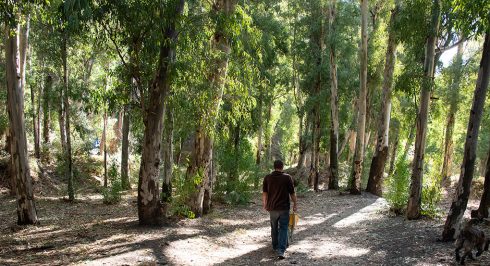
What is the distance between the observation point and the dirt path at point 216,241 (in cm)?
748

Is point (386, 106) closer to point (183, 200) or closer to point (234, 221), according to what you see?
point (234, 221)

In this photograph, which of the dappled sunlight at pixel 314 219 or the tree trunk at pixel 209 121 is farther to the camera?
the dappled sunlight at pixel 314 219

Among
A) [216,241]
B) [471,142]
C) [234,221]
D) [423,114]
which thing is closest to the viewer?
[471,142]

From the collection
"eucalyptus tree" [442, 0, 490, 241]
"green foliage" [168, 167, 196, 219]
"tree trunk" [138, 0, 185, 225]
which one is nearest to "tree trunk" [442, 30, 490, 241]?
"eucalyptus tree" [442, 0, 490, 241]

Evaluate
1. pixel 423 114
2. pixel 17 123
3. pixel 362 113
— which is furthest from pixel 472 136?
pixel 17 123

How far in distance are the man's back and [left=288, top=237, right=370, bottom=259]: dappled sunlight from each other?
1548mm

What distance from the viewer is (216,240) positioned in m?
9.45

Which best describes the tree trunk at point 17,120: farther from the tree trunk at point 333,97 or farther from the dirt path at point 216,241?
the tree trunk at point 333,97

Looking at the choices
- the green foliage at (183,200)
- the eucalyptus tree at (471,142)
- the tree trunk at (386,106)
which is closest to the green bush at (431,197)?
the eucalyptus tree at (471,142)

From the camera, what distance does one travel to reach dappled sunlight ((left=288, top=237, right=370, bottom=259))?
8.37 m

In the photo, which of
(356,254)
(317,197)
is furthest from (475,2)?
(317,197)

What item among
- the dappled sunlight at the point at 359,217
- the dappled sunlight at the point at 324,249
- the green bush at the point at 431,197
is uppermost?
the green bush at the point at 431,197

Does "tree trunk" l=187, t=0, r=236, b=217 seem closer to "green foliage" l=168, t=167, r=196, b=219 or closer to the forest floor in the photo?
"green foliage" l=168, t=167, r=196, b=219

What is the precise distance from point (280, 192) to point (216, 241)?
8.98ft
